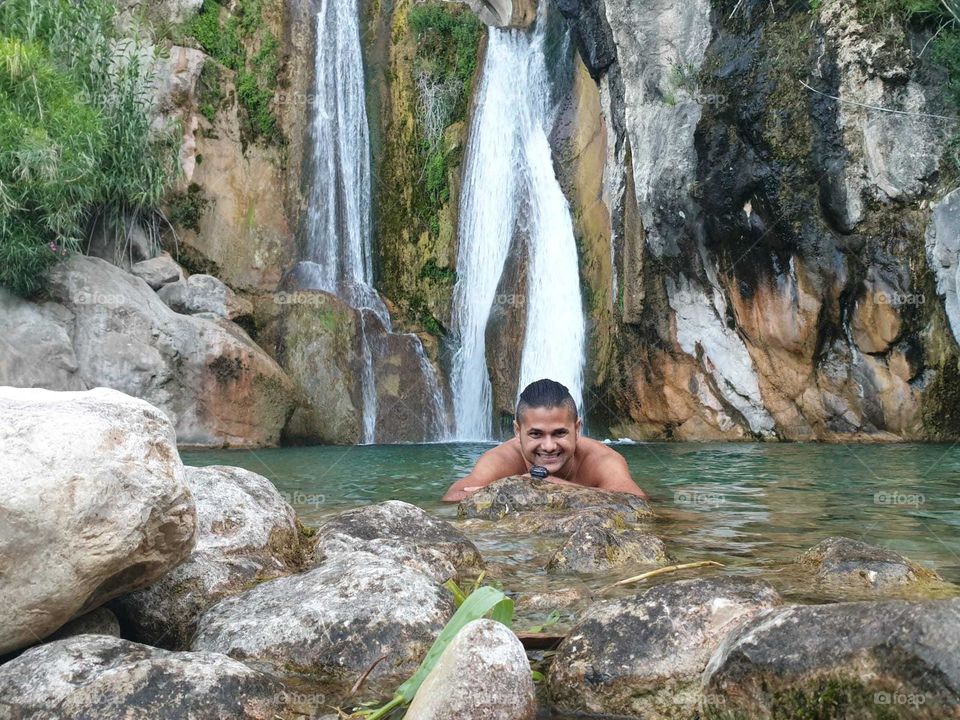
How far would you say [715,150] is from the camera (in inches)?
526

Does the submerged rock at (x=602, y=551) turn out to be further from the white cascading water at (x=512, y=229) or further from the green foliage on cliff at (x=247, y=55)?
the green foliage on cliff at (x=247, y=55)

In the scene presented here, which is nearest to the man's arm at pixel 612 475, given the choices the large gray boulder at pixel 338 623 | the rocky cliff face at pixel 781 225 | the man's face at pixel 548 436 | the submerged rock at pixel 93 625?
the man's face at pixel 548 436

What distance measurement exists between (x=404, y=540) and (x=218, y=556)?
0.80 m

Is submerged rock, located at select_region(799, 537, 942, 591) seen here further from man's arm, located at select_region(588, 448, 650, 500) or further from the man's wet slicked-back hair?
man's arm, located at select_region(588, 448, 650, 500)

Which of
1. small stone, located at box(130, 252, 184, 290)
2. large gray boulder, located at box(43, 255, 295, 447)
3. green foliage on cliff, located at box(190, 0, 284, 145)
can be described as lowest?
large gray boulder, located at box(43, 255, 295, 447)

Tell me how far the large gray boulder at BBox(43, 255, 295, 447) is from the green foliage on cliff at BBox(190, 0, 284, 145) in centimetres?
555

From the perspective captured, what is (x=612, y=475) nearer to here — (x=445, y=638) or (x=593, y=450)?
(x=593, y=450)

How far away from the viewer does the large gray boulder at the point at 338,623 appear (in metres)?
2.87

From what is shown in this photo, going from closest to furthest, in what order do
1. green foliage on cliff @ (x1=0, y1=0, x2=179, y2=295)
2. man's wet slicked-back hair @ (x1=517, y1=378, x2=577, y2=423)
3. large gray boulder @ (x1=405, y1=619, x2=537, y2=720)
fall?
1. large gray boulder @ (x1=405, y1=619, x2=537, y2=720)
2. man's wet slicked-back hair @ (x1=517, y1=378, x2=577, y2=423)
3. green foliage on cliff @ (x1=0, y1=0, x2=179, y2=295)

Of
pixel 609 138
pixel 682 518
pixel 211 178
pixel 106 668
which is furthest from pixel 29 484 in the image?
pixel 211 178

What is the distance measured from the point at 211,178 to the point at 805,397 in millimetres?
12493

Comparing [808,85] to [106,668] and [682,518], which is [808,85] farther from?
[106,668]

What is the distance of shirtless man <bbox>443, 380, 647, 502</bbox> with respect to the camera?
6.10m

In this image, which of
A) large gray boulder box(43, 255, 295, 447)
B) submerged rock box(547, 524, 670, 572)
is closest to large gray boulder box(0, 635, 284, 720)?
submerged rock box(547, 524, 670, 572)
